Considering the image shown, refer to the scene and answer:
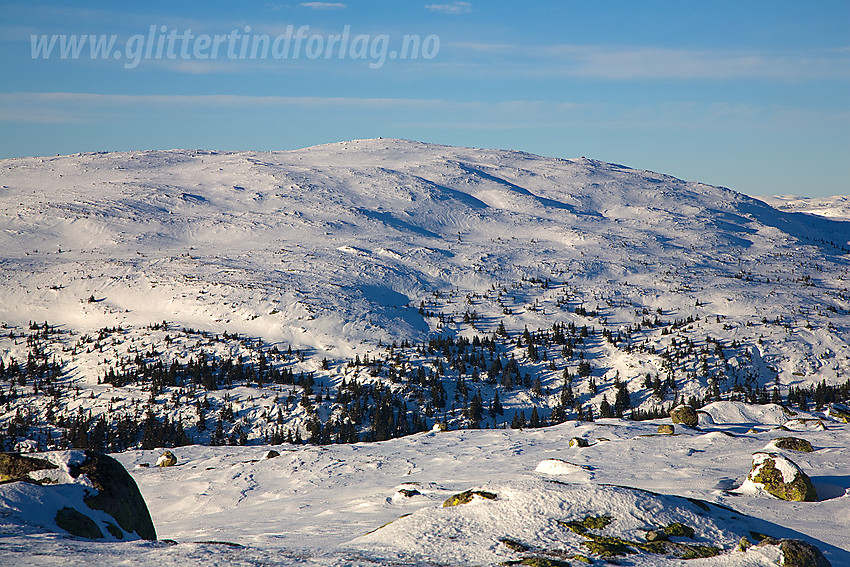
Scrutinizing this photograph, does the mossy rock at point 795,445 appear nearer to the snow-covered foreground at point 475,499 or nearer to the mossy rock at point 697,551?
the snow-covered foreground at point 475,499

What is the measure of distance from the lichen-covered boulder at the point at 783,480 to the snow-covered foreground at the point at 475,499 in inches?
25.3

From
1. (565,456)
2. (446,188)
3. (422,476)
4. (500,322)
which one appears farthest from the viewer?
(446,188)

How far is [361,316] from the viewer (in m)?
91.7

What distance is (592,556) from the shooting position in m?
13.7

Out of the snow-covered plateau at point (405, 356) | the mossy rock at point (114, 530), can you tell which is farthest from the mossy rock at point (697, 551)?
the mossy rock at point (114, 530)

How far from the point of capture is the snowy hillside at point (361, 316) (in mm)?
68938

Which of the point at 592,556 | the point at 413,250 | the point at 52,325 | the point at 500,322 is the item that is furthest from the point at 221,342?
the point at 592,556

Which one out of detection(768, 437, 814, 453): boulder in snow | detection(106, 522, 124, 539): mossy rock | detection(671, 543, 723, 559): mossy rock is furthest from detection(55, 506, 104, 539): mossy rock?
detection(768, 437, 814, 453): boulder in snow

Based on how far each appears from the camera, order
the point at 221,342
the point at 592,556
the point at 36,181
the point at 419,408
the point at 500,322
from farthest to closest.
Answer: the point at 36,181 < the point at 500,322 < the point at 221,342 < the point at 419,408 < the point at 592,556

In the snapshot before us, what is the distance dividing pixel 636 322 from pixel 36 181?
156473 millimetres

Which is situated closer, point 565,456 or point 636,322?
point 565,456

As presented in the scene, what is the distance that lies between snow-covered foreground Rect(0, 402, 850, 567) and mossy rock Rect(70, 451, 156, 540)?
2.38m

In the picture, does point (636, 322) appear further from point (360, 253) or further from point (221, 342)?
point (221, 342)

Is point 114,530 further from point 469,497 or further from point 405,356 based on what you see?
point 405,356
